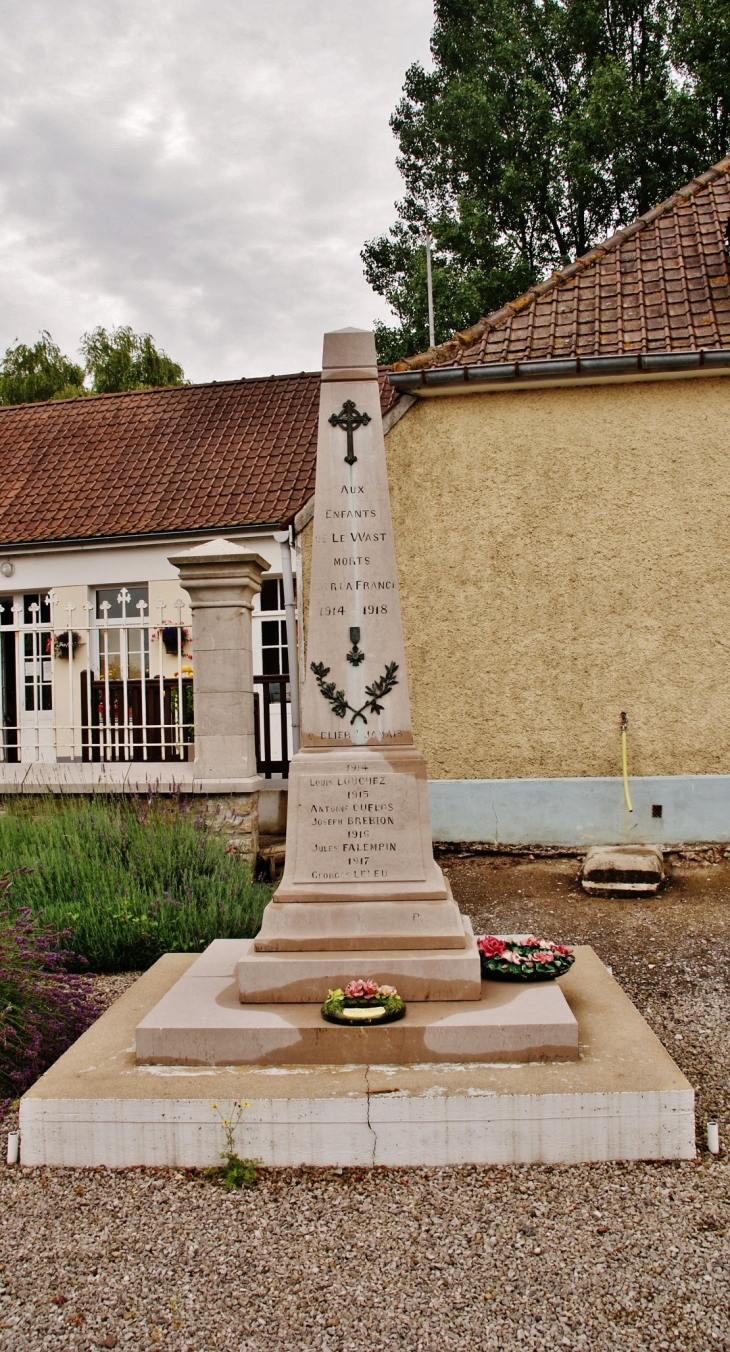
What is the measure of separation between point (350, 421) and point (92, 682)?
18.2 ft

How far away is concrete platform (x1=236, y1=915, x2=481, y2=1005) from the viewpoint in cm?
355

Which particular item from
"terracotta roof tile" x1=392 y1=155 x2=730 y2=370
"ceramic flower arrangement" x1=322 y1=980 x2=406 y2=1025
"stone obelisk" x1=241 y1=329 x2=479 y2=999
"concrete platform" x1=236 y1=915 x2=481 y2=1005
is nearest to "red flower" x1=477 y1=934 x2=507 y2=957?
"stone obelisk" x1=241 y1=329 x2=479 y2=999

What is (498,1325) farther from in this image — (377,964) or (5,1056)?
(5,1056)

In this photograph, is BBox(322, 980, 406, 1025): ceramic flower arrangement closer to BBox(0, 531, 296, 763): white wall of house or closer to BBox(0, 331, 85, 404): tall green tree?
BBox(0, 531, 296, 763): white wall of house

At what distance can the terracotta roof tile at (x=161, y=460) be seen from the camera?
482 inches

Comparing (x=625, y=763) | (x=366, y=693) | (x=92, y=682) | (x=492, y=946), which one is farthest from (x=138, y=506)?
(x=492, y=946)

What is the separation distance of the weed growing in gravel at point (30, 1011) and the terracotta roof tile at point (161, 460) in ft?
26.0

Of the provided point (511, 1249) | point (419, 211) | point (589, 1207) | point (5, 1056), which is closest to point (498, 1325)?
point (511, 1249)

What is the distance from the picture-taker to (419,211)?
19.2 meters

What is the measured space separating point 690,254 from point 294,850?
6.72 metres

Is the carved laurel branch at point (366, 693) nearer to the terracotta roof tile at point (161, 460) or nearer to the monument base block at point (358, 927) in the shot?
the monument base block at point (358, 927)

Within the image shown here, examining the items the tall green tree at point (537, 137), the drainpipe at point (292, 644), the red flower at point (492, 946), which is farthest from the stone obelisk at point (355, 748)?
the tall green tree at point (537, 137)

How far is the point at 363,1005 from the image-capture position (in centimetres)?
336

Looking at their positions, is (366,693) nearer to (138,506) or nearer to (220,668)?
(220,668)
